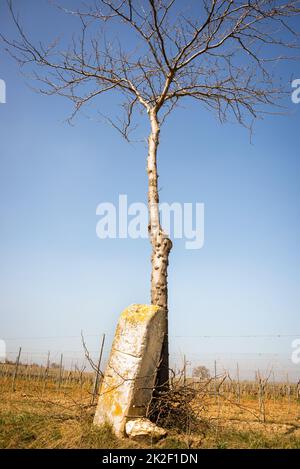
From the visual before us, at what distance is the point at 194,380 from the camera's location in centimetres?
477

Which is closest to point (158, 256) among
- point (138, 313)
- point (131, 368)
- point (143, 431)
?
point (138, 313)

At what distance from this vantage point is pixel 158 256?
510 centimetres

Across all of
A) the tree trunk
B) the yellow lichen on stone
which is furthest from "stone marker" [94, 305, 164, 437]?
the tree trunk

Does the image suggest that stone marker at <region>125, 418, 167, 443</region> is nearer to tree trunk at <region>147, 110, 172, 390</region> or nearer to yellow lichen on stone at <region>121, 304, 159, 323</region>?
tree trunk at <region>147, 110, 172, 390</region>

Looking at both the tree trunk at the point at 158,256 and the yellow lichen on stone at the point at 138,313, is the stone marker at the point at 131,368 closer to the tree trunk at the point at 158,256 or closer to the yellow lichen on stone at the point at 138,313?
the yellow lichen on stone at the point at 138,313

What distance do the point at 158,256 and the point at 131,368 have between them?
1.77 meters

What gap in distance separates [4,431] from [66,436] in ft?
3.12

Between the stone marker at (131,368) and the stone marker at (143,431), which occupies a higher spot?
the stone marker at (131,368)

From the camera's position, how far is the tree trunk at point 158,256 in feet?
15.0

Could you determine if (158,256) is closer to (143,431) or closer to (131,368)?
(131,368)

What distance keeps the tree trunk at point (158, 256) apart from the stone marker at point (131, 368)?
0.23m

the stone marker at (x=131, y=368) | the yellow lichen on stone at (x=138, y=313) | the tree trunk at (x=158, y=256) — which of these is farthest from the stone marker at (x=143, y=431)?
the yellow lichen on stone at (x=138, y=313)

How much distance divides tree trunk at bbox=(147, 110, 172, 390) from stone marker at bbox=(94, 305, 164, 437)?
228 mm
